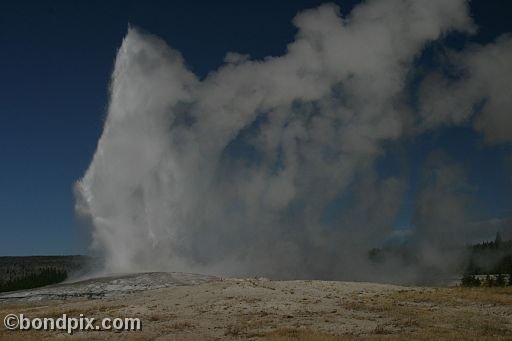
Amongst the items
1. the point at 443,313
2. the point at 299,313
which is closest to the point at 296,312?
the point at 299,313

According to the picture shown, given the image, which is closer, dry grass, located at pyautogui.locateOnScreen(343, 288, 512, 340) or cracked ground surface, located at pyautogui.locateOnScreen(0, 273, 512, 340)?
dry grass, located at pyautogui.locateOnScreen(343, 288, 512, 340)

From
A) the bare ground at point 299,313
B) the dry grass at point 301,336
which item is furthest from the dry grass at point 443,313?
the dry grass at point 301,336

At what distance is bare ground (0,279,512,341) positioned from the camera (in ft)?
83.7

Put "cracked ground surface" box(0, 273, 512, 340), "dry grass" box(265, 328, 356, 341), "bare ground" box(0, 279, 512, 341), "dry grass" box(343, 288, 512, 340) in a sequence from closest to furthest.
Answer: "dry grass" box(265, 328, 356, 341)
"dry grass" box(343, 288, 512, 340)
"bare ground" box(0, 279, 512, 341)
"cracked ground surface" box(0, 273, 512, 340)

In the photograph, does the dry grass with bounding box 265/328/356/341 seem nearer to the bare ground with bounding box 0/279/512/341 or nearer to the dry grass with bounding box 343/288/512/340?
the bare ground with bounding box 0/279/512/341

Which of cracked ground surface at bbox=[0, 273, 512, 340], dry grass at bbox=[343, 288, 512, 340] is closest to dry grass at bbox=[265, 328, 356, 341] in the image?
cracked ground surface at bbox=[0, 273, 512, 340]

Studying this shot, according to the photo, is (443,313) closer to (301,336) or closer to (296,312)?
(296,312)

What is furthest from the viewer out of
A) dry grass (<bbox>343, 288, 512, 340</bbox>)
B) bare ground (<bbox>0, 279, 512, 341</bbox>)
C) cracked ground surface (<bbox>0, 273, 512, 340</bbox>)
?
cracked ground surface (<bbox>0, 273, 512, 340</bbox>)

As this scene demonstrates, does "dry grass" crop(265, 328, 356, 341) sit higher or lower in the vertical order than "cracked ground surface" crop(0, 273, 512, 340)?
lower

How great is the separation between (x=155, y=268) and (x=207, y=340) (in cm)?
5549

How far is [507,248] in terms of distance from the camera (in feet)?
634

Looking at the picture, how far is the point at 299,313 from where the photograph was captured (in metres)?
32.9

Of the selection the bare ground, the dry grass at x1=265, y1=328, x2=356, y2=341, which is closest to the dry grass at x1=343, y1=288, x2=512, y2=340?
the bare ground

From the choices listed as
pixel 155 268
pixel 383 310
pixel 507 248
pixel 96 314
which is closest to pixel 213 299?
pixel 96 314
